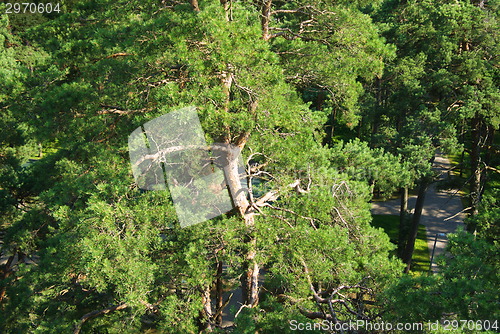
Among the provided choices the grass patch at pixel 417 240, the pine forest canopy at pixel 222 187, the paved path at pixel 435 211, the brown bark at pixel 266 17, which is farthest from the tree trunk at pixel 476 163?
the brown bark at pixel 266 17

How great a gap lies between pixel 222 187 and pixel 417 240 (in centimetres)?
1582

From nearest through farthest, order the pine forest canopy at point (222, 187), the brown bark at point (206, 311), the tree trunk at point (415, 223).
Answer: the pine forest canopy at point (222, 187)
the brown bark at point (206, 311)
the tree trunk at point (415, 223)

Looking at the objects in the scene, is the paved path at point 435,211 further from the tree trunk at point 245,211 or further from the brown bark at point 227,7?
the brown bark at point 227,7

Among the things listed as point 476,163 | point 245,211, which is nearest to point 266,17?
point 245,211

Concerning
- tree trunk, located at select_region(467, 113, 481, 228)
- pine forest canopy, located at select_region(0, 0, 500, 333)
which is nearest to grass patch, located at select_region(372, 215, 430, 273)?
tree trunk, located at select_region(467, 113, 481, 228)

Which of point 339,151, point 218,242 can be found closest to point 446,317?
point 218,242

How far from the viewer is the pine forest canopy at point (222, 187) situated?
22.0 ft

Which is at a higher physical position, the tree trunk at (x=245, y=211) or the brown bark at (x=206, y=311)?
the tree trunk at (x=245, y=211)

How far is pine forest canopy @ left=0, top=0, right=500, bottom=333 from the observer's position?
6718mm

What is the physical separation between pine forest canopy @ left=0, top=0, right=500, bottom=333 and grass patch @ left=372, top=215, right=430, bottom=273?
930 centimetres

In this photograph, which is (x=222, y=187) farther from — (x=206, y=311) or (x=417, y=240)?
(x=417, y=240)

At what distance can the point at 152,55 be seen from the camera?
7.70m

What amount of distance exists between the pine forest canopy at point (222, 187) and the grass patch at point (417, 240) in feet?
30.5

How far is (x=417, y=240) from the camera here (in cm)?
2169
